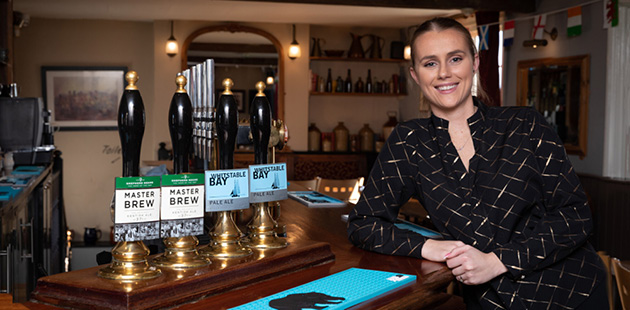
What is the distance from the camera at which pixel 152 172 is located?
3.65m

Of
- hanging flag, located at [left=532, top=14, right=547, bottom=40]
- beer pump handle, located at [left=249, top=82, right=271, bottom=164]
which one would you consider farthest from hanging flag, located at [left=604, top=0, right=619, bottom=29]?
beer pump handle, located at [left=249, top=82, right=271, bottom=164]

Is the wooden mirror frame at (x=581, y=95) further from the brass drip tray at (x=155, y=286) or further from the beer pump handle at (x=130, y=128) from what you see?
the beer pump handle at (x=130, y=128)

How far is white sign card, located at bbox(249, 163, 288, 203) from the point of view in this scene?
4.95ft

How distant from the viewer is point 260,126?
5.23 feet

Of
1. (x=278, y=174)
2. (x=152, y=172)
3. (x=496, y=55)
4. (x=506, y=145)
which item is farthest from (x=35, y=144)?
(x=496, y=55)

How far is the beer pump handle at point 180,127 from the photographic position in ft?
4.36

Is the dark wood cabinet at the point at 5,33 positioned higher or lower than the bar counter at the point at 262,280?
higher

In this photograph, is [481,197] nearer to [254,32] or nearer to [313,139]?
A: [313,139]

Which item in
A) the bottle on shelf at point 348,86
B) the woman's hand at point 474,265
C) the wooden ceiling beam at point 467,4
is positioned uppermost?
the wooden ceiling beam at point 467,4

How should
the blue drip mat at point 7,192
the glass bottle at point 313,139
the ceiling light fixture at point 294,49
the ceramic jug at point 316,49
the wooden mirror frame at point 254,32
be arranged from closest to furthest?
the blue drip mat at point 7,192 < the wooden mirror frame at point 254,32 < the ceiling light fixture at point 294,49 < the ceramic jug at point 316,49 < the glass bottle at point 313,139

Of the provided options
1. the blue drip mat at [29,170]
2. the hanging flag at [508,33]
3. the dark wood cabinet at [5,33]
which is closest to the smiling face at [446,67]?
the blue drip mat at [29,170]

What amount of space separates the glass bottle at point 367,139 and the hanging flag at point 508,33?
2.75m

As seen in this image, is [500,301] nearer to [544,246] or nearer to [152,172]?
[544,246]

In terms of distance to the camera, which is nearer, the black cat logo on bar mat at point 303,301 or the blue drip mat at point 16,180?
the black cat logo on bar mat at point 303,301
